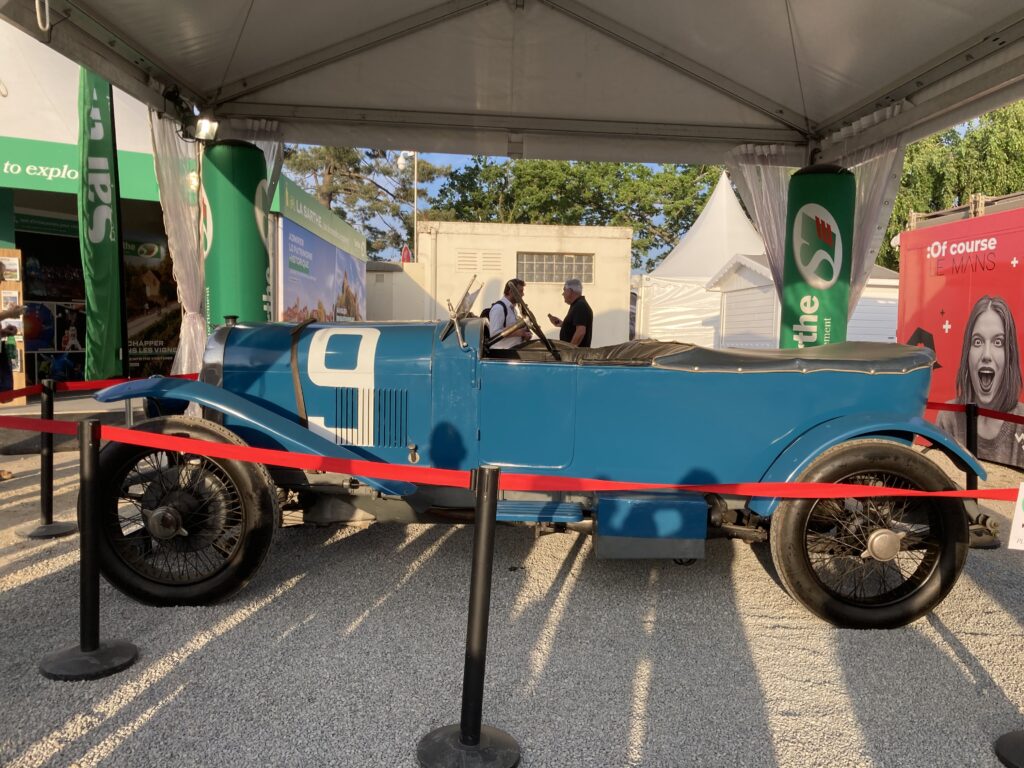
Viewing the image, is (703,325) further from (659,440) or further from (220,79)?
(659,440)

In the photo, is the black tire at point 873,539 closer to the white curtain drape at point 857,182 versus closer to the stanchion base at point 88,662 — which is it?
the stanchion base at point 88,662

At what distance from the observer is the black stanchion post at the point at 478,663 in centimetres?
189

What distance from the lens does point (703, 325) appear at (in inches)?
731

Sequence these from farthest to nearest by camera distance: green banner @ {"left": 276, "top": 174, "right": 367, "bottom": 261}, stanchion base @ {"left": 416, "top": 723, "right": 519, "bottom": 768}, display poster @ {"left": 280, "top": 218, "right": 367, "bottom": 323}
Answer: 1. display poster @ {"left": 280, "top": 218, "right": 367, "bottom": 323}
2. green banner @ {"left": 276, "top": 174, "right": 367, "bottom": 261}
3. stanchion base @ {"left": 416, "top": 723, "right": 519, "bottom": 768}

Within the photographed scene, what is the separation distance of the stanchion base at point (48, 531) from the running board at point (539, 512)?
2.65 metres

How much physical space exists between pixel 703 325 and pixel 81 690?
702 inches

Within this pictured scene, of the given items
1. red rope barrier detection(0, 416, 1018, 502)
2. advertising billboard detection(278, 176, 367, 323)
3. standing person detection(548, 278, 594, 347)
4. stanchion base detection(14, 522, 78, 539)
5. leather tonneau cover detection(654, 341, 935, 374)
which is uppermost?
advertising billboard detection(278, 176, 367, 323)

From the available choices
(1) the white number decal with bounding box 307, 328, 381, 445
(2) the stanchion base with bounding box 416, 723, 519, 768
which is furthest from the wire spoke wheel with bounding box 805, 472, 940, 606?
(1) the white number decal with bounding box 307, 328, 381, 445

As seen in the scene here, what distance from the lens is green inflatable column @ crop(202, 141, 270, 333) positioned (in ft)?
18.9

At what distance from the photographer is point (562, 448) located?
306cm

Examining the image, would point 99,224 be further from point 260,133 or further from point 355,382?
point 355,382

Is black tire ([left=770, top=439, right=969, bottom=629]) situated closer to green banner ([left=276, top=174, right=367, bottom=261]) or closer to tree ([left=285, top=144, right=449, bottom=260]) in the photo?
green banner ([left=276, top=174, right=367, bottom=261])

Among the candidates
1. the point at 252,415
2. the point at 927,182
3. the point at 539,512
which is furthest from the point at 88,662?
the point at 927,182

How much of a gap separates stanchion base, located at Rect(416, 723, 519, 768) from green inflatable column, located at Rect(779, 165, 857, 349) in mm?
4973
